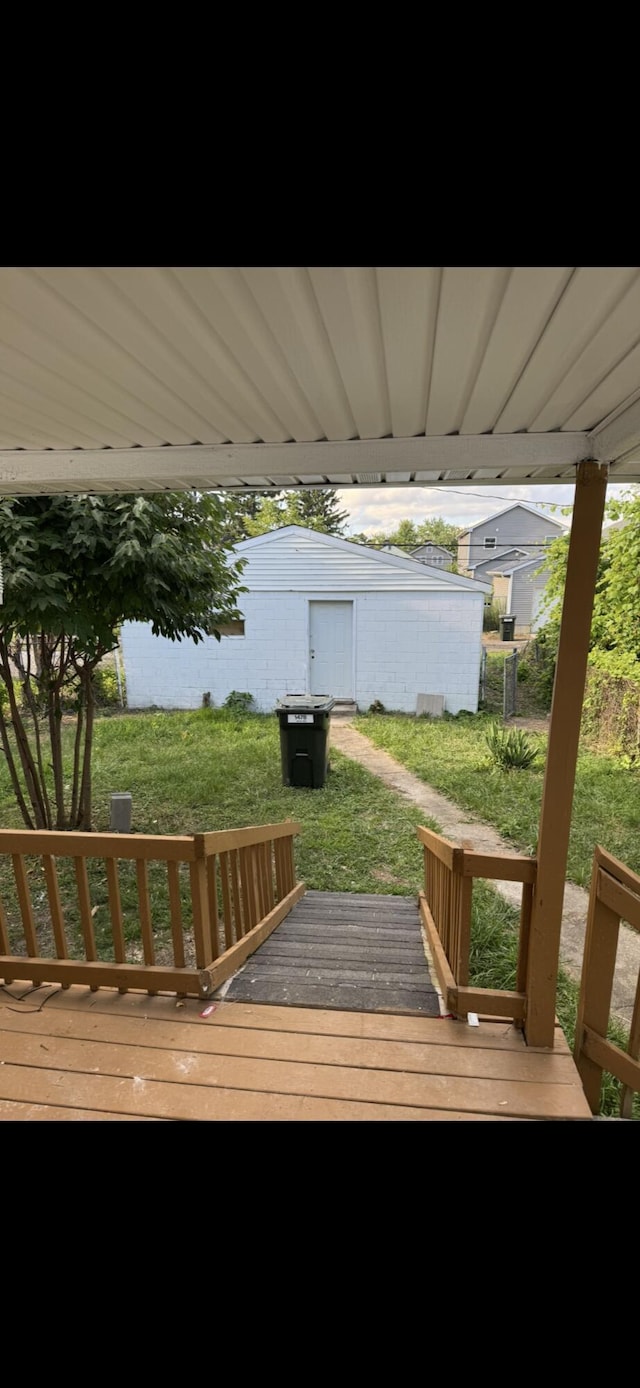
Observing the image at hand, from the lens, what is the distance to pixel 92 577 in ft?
12.0

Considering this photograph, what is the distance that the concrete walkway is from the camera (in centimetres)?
332

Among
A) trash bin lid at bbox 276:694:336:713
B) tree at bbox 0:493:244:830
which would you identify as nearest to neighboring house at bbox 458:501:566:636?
trash bin lid at bbox 276:694:336:713

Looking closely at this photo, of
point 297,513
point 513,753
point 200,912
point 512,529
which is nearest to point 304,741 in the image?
point 513,753

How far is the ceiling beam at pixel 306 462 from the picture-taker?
1778 mm

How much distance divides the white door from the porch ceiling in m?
8.06

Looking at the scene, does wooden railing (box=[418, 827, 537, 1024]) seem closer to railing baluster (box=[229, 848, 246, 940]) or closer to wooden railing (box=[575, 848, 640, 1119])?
wooden railing (box=[575, 848, 640, 1119])

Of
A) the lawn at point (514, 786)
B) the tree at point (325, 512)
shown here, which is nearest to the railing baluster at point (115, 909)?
the lawn at point (514, 786)

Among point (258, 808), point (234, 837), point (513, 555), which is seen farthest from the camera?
point (513, 555)

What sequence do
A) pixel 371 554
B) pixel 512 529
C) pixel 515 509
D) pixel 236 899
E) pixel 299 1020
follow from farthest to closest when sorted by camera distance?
pixel 512 529 < pixel 515 509 < pixel 371 554 < pixel 236 899 < pixel 299 1020

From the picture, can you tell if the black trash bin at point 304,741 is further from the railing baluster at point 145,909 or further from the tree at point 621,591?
the railing baluster at point 145,909

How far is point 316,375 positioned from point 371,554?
8.86 metres

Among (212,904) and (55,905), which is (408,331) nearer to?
(212,904)
